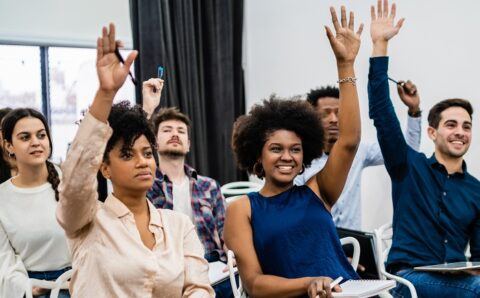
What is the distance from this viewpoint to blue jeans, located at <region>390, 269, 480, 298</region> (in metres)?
2.29

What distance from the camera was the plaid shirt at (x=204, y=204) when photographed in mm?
3127

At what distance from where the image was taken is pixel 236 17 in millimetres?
4848

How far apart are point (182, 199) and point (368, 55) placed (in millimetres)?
1611

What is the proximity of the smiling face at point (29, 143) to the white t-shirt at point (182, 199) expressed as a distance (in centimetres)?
86

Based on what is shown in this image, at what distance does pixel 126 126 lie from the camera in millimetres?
1618

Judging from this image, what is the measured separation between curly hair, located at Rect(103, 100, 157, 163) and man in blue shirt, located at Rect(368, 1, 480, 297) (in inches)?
41.2

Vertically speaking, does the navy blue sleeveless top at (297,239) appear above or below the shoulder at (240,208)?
below

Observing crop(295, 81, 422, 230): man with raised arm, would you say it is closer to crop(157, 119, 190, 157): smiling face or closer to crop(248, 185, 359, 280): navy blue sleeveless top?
crop(157, 119, 190, 157): smiling face

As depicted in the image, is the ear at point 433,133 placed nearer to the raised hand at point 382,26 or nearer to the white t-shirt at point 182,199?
the raised hand at point 382,26

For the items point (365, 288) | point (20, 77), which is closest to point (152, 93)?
point (365, 288)

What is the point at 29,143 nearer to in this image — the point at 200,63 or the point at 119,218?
the point at 119,218

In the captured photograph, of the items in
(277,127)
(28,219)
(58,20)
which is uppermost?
(58,20)

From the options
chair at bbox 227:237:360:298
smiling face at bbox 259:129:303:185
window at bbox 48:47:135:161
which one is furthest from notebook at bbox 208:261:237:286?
window at bbox 48:47:135:161

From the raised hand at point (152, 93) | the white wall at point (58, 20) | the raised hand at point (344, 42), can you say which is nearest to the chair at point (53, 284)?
the raised hand at point (152, 93)
